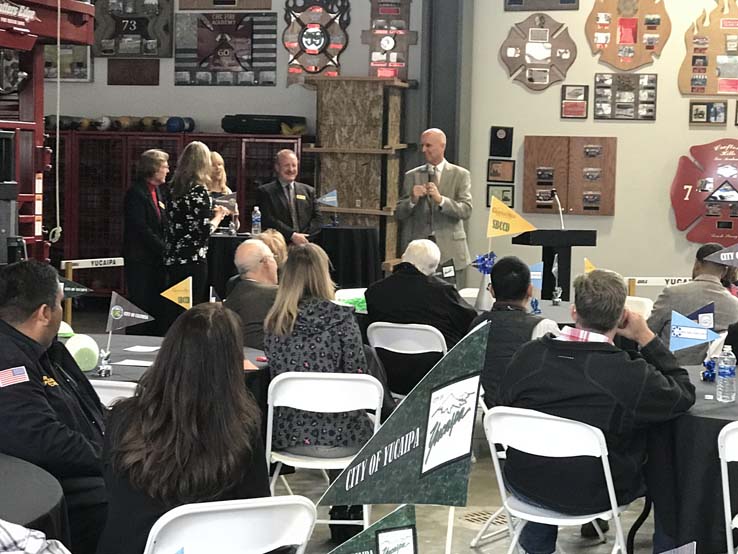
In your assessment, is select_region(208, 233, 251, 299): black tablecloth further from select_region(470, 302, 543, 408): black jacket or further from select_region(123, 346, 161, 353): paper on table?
select_region(470, 302, 543, 408): black jacket

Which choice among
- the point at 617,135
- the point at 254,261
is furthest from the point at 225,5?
the point at 254,261

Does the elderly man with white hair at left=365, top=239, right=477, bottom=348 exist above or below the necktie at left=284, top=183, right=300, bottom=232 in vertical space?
below

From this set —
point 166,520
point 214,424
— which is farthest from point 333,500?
point 214,424

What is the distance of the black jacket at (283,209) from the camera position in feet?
28.5

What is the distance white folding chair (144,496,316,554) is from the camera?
8.52 feet

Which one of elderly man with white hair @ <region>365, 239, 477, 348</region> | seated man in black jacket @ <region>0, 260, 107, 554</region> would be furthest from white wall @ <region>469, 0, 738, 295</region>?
seated man in black jacket @ <region>0, 260, 107, 554</region>

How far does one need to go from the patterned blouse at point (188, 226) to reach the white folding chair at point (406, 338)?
2.58 m

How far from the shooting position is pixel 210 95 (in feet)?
37.6

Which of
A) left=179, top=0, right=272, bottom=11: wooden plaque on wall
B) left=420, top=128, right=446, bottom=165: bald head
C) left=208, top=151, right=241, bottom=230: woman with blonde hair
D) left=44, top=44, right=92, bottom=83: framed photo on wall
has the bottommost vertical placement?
left=208, top=151, right=241, bottom=230: woman with blonde hair

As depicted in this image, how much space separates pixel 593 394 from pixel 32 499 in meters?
1.82

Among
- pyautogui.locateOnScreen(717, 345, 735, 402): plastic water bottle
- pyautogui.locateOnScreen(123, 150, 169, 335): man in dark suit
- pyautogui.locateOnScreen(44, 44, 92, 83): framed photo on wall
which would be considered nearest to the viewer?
pyautogui.locateOnScreen(717, 345, 735, 402): plastic water bottle

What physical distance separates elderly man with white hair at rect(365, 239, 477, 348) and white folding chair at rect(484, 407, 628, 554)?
79.2 inches

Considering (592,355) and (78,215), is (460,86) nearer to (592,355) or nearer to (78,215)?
(78,215)

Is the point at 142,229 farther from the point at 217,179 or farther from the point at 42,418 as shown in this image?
the point at 42,418
